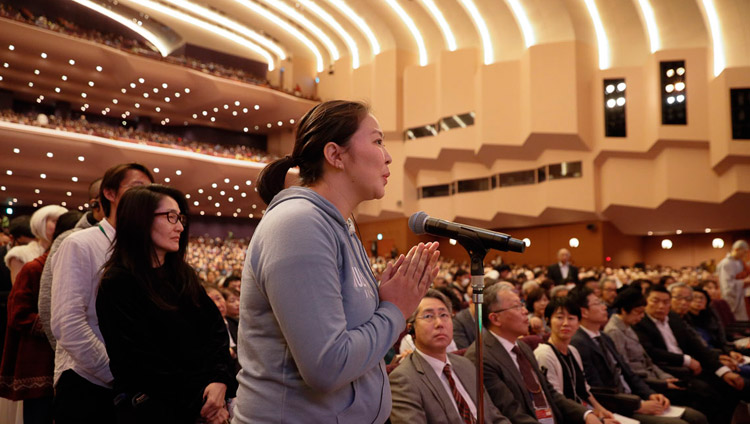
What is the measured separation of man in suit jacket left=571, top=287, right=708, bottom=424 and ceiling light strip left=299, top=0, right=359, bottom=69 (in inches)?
752

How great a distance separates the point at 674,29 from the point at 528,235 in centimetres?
779

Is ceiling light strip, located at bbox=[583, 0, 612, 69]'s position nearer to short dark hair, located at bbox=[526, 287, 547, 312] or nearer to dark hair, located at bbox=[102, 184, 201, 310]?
short dark hair, located at bbox=[526, 287, 547, 312]

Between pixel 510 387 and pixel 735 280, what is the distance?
7.39m

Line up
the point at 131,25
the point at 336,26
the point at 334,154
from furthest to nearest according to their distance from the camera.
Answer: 1. the point at 336,26
2. the point at 131,25
3. the point at 334,154

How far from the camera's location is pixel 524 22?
1756cm

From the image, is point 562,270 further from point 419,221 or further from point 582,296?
point 419,221

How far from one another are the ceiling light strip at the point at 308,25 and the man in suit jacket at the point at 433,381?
21.0 meters

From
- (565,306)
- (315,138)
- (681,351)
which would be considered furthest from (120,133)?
(315,138)

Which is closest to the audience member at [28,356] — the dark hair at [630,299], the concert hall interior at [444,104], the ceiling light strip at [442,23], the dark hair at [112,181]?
the dark hair at [112,181]

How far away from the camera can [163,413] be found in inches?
76.3

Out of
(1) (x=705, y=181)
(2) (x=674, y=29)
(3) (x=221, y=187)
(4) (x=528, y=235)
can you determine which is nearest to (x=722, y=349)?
(1) (x=705, y=181)

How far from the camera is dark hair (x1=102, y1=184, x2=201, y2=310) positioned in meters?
2.05

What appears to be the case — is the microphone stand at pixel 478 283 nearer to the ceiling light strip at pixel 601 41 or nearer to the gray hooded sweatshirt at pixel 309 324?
the gray hooded sweatshirt at pixel 309 324

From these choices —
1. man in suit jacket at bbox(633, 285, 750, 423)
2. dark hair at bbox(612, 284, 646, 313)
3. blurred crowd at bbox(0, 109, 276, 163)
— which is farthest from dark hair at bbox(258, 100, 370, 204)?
blurred crowd at bbox(0, 109, 276, 163)
